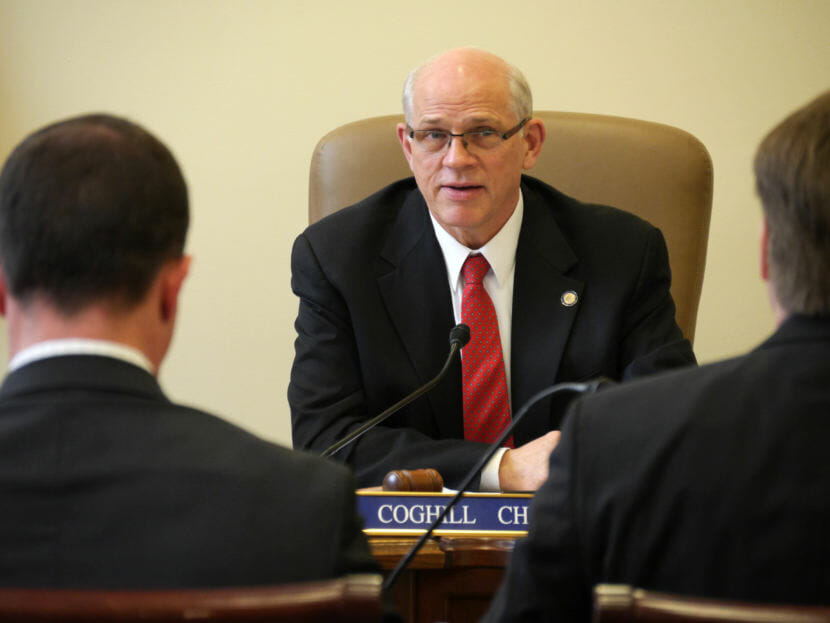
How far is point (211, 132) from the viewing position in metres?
3.60

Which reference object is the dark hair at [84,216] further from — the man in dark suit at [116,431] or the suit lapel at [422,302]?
the suit lapel at [422,302]

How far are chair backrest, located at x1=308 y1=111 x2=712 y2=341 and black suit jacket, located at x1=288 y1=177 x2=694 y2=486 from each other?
22 centimetres

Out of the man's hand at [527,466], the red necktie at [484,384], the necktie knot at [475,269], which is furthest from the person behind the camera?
the necktie knot at [475,269]

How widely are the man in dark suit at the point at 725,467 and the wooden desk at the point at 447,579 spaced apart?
0.42 metres

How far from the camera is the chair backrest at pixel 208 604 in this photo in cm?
88

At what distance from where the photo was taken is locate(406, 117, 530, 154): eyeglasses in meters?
2.64

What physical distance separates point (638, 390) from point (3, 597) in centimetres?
67

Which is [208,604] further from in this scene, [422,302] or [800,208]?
[422,302]

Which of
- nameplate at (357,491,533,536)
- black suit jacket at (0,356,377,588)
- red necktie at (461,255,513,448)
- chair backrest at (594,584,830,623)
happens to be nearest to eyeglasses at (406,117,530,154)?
red necktie at (461,255,513,448)

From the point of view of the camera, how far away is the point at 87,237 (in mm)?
1163

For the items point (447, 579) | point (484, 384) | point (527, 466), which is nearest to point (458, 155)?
point (484, 384)

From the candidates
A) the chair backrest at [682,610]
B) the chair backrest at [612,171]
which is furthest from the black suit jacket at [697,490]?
the chair backrest at [612,171]

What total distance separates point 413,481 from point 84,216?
36.9 inches

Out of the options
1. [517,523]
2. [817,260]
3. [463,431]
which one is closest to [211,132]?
[463,431]
